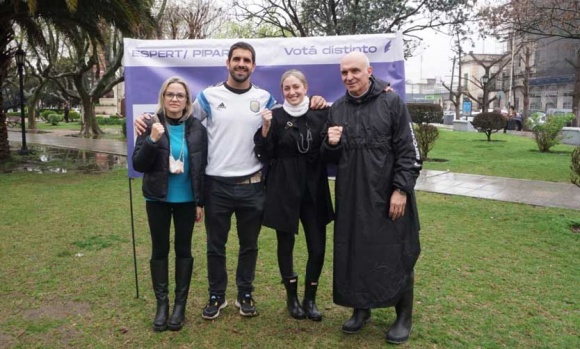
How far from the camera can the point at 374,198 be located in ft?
10.0

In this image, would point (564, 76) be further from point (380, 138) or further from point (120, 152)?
point (380, 138)

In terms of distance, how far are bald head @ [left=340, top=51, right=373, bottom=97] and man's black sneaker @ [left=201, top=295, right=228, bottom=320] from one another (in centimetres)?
181

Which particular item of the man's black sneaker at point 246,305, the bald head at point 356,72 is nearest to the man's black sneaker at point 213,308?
the man's black sneaker at point 246,305

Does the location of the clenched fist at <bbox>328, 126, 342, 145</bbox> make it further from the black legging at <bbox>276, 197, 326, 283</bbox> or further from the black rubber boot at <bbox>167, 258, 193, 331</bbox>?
the black rubber boot at <bbox>167, 258, 193, 331</bbox>

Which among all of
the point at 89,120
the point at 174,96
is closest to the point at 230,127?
the point at 174,96

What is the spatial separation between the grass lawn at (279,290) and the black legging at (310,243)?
375mm

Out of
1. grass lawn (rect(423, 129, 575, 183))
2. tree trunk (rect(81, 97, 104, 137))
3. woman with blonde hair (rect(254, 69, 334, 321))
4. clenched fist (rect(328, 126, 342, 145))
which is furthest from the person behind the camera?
tree trunk (rect(81, 97, 104, 137))

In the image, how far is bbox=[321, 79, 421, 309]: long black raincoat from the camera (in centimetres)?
306

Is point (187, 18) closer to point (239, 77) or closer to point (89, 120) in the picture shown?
point (89, 120)

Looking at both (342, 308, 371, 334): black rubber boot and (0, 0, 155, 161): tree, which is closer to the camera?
(342, 308, 371, 334): black rubber boot

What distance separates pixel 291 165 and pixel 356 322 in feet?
3.83

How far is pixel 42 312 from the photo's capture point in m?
3.79

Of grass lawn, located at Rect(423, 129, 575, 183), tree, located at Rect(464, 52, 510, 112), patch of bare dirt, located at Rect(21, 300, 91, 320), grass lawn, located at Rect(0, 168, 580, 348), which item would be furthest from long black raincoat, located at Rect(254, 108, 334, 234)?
tree, located at Rect(464, 52, 510, 112)

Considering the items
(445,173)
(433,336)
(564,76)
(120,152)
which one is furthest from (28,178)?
(564,76)
